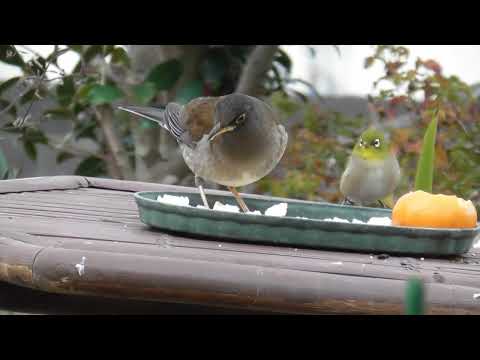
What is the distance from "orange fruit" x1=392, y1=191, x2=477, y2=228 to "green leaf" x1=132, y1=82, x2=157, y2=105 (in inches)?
100

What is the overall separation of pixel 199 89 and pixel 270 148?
2.37 meters

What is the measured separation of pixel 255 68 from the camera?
472 centimetres

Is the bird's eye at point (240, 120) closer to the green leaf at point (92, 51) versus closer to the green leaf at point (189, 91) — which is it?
the green leaf at point (92, 51)

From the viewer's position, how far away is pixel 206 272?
161 cm

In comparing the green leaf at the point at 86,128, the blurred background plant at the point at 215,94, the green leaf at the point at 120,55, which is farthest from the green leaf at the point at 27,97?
the green leaf at the point at 86,128

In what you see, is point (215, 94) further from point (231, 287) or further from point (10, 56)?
point (231, 287)

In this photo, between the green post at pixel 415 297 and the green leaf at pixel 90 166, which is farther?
the green leaf at pixel 90 166

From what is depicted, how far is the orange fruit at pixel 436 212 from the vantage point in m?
2.09

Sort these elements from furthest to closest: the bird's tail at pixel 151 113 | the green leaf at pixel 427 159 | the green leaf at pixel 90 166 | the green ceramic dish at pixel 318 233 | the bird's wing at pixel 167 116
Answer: the green leaf at pixel 90 166 → the bird's tail at pixel 151 113 → the bird's wing at pixel 167 116 → the green leaf at pixel 427 159 → the green ceramic dish at pixel 318 233

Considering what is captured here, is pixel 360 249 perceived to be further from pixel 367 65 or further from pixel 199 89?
pixel 199 89

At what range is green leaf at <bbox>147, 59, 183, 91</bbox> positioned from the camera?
4.69 meters

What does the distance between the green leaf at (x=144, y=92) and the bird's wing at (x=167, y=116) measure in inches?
45.4

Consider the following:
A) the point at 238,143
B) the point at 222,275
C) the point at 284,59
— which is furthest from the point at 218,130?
the point at 284,59

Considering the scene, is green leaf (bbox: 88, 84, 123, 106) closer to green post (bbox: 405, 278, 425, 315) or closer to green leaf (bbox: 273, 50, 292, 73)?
green leaf (bbox: 273, 50, 292, 73)
